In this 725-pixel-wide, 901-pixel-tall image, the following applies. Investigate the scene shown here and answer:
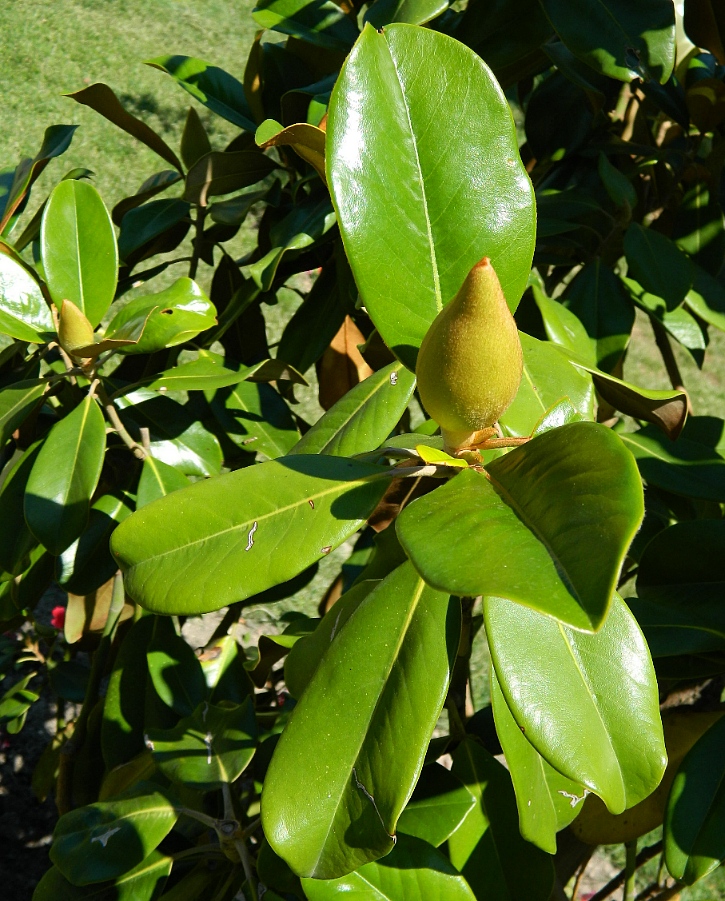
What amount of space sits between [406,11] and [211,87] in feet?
1.44

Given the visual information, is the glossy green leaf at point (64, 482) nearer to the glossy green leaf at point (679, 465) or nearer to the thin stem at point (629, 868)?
the glossy green leaf at point (679, 465)

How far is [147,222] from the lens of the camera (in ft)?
4.65

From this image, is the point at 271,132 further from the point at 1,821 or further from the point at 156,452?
the point at 1,821

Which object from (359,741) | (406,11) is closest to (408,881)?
(359,741)

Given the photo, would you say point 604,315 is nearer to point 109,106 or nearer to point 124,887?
point 109,106

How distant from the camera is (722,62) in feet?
4.38

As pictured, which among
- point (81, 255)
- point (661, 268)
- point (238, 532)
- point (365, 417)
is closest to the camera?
point (238, 532)

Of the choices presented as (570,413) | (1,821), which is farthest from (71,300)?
(1,821)

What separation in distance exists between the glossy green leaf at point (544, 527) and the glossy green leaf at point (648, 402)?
24cm

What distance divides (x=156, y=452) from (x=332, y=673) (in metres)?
0.65

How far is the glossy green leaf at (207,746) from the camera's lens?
1.05 meters

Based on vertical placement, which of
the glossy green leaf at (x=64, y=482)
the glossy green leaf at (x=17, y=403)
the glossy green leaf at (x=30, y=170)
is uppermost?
the glossy green leaf at (x=30, y=170)

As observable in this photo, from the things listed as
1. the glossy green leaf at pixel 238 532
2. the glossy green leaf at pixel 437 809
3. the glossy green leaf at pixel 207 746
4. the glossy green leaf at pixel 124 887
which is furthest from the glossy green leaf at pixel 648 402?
the glossy green leaf at pixel 124 887

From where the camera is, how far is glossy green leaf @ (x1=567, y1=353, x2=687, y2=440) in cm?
82
